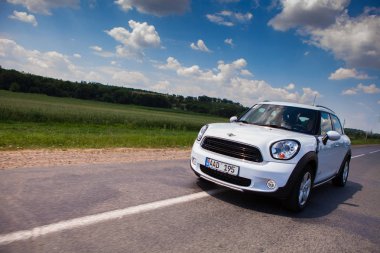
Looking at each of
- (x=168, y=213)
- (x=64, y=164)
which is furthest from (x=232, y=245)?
(x=64, y=164)

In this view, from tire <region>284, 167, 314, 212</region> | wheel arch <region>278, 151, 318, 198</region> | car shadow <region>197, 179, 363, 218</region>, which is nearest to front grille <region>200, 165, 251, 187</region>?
car shadow <region>197, 179, 363, 218</region>

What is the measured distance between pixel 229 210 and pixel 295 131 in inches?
77.5

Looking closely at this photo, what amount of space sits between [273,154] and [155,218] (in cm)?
194

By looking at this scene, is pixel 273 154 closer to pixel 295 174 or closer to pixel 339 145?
pixel 295 174

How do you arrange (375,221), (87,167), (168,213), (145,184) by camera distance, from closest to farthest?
1. (168,213)
2. (375,221)
3. (145,184)
4. (87,167)

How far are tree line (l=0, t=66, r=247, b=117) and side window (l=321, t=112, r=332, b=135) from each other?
5144cm

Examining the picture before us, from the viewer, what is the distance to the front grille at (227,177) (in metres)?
4.48

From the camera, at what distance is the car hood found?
4516 mm

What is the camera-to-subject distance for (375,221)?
491cm

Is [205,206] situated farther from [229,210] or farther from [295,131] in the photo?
[295,131]

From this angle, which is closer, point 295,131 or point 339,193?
point 295,131

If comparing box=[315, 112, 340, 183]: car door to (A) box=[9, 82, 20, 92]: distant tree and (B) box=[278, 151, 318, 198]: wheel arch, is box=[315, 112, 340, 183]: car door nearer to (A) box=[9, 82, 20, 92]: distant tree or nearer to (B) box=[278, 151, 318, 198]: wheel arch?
(B) box=[278, 151, 318, 198]: wheel arch

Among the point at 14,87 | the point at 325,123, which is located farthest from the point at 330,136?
the point at 14,87

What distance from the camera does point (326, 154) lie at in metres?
5.69
